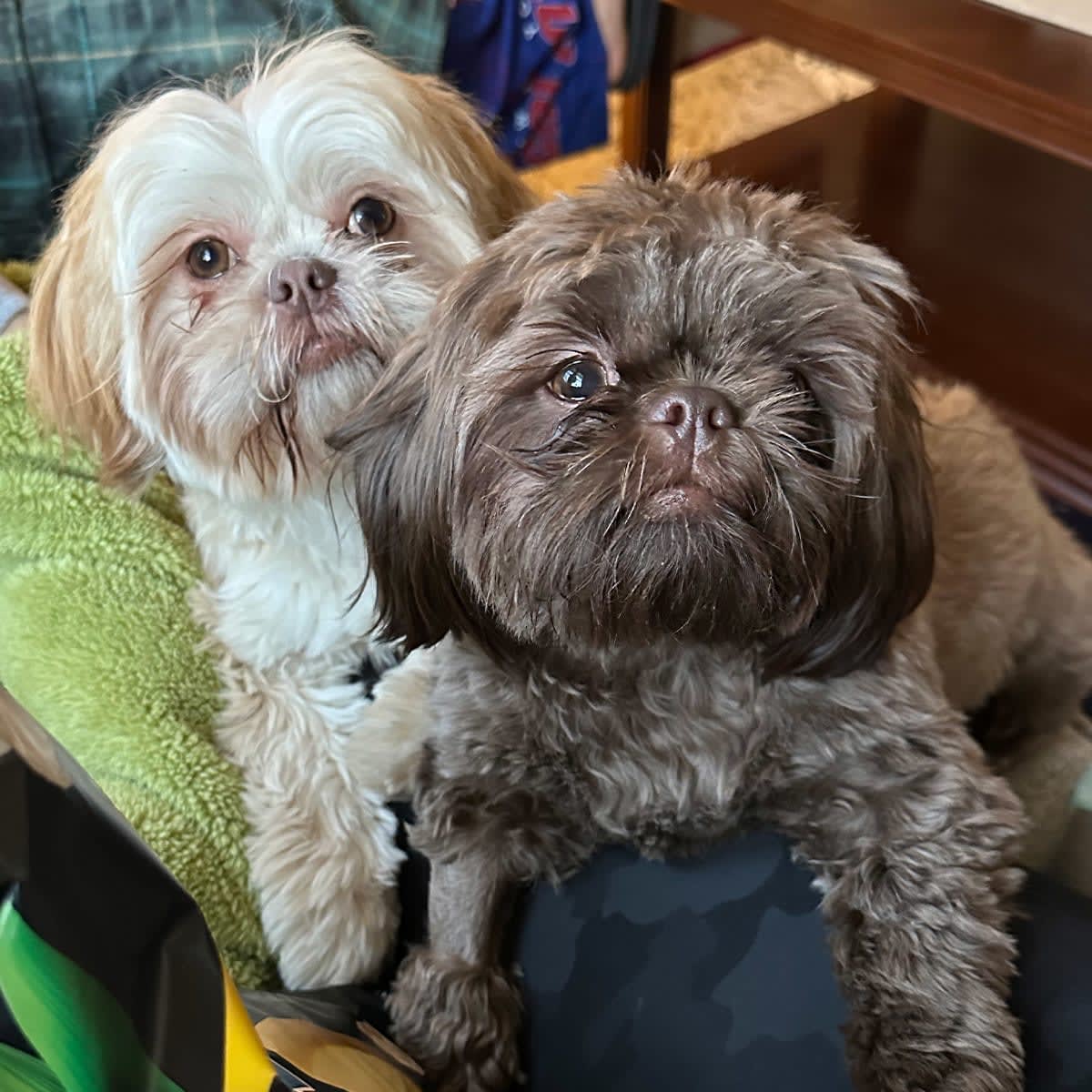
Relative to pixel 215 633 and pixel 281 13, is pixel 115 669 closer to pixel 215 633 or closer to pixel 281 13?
pixel 215 633

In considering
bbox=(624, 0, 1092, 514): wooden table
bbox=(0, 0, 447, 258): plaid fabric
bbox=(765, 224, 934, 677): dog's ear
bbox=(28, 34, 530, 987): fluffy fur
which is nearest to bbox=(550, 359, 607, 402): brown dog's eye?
bbox=(765, 224, 934, 677): dog's ear

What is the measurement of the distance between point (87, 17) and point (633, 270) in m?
0.83

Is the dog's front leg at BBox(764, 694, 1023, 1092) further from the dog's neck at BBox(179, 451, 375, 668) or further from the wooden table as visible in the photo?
the wooden table

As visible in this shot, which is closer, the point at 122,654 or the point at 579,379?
the point at 579,379

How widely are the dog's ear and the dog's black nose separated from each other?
0.34 ft

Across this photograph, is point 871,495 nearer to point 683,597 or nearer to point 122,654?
point 683,597

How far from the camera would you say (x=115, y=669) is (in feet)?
3.62

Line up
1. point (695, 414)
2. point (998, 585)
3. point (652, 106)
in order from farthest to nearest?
point (652, 106), point (998, 585), point (695, 414)

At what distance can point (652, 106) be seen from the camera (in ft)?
6.41

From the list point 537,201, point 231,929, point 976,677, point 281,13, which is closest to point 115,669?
point 231,929

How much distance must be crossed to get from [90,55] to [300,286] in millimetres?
510

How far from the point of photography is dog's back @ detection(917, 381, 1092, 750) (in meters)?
1.14

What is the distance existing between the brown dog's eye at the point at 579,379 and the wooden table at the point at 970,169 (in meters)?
0.80

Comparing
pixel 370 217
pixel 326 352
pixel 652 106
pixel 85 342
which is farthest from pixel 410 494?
pixel 652 106
